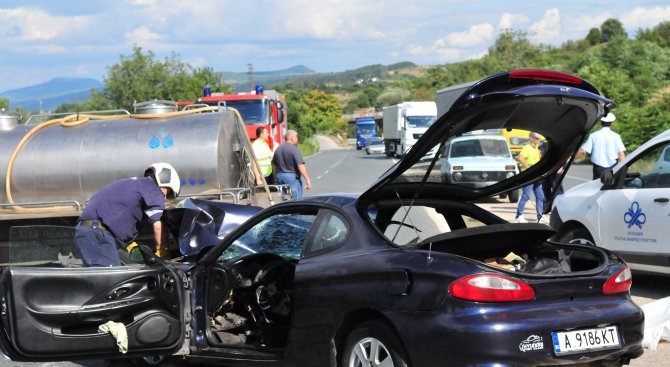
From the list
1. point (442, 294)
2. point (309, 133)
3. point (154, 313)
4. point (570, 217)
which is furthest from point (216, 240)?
point (309, 133)

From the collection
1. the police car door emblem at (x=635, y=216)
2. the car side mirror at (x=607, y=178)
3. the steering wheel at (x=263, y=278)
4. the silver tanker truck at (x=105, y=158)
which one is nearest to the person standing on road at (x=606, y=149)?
the car side mirror at (x=607, y=178)

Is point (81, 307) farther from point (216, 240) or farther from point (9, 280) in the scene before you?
point (216, 240)

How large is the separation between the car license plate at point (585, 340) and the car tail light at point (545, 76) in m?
1.47

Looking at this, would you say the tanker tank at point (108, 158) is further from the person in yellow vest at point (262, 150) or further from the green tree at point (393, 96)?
the green tree at point (393, 96)

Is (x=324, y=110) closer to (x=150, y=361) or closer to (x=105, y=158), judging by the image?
(x=105, y=158)

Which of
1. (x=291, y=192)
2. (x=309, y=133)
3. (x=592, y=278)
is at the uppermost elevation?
(x=592, y=278)

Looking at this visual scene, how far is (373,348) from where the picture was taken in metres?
4.98

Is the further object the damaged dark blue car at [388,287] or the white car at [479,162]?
the white car at [479,162]

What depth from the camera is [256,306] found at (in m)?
6.38

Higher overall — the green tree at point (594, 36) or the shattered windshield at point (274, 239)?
the green tree at point (594, 36)

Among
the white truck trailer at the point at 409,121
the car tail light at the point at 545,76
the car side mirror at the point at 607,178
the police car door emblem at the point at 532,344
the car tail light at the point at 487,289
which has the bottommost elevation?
the white truck trailer at the point at 409,121

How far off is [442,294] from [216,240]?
2.78 metres

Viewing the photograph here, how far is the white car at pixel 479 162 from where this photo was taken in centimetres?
2167

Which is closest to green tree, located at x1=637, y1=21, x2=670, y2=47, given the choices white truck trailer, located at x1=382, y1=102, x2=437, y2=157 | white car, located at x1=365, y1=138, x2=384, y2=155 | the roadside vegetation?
the roadside vegetation
